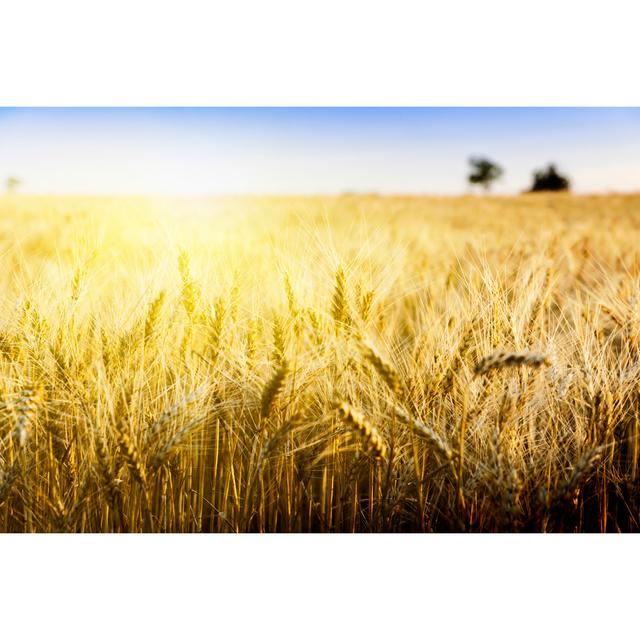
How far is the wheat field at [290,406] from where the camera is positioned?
130cm

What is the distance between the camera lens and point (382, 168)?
1.67 metres

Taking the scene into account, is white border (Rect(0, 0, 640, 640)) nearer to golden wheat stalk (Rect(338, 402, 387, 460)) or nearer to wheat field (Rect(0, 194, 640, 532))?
wheat field (Rect(0, 194, 640, 532))

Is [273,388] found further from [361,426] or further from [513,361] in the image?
[513,361]

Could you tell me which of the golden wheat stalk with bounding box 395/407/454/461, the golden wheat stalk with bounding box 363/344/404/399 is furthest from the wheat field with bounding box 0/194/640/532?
the golden wheat stalk with bounding box 363/344/404/399

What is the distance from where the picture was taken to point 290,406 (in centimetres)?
134

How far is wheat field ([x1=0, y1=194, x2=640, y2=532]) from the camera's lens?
4.26 ft

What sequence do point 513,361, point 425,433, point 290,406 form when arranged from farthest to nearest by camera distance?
point 290,406 → point 425,433 → point 513,361

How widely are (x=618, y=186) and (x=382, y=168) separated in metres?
0.77
